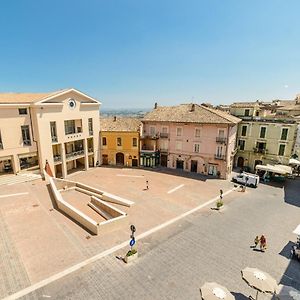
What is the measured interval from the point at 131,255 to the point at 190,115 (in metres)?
27.1

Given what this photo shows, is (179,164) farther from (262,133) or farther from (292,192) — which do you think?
(292,192)

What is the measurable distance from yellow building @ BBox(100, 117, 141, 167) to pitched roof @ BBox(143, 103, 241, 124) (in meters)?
3.94

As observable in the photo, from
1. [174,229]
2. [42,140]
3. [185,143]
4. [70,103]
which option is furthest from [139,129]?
[174,229]

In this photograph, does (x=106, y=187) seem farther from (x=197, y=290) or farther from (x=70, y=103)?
(x=197, y=290)

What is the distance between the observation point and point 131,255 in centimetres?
1515

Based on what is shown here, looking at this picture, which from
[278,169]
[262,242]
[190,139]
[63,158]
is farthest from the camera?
[190,139]

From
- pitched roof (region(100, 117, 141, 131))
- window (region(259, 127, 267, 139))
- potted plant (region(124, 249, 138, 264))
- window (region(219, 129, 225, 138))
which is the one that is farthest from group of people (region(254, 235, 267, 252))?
pitched roof (region(100, 117, 141, 131))

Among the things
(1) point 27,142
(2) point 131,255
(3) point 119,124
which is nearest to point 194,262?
(2) point 131,255

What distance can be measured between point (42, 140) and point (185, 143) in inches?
893

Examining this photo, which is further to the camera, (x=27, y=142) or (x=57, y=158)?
(x=57, y=158)

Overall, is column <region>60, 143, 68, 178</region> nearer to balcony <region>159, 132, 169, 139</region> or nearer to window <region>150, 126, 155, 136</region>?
window <region>150, 126, 155, 136</region>

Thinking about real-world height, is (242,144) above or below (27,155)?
above

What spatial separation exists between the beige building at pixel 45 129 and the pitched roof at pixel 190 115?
11.9m

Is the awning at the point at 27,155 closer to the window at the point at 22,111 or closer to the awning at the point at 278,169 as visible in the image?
the window at the point at 22,111
